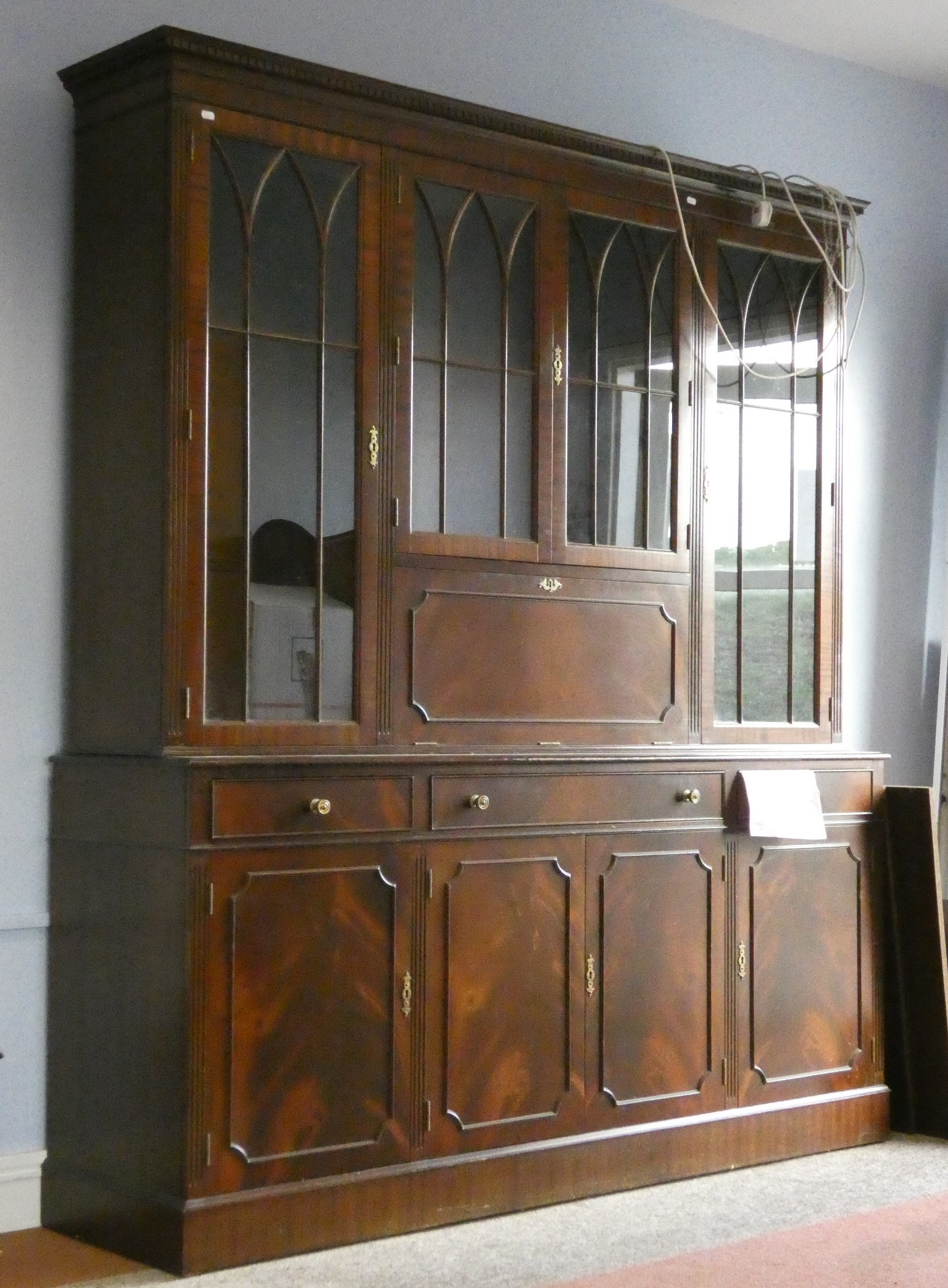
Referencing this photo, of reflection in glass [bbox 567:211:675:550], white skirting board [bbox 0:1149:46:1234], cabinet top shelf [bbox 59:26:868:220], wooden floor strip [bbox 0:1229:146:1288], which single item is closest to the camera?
wooden floor strip [bbox 0:1229:146:1288]

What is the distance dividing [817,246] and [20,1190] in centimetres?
259

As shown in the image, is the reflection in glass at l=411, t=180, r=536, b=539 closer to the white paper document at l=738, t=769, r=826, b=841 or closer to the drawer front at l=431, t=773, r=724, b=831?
the drawer front at l=431, t=773, r=724, b=831

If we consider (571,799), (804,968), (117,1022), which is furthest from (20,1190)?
(804,968)

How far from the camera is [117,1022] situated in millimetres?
2924

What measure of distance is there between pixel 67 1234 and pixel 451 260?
6.27 ft

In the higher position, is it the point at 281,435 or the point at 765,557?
the point at 281,435

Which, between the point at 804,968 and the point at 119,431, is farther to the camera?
the point at 804,968

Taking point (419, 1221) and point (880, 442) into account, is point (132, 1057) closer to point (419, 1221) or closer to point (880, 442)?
point (419, 1221)

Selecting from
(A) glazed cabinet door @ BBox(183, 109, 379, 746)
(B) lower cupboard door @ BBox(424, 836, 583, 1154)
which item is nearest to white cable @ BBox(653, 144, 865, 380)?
(A) glazed cabinet door @ BBox(183, 109, 379, 746)

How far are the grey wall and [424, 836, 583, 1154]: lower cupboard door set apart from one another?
73cm

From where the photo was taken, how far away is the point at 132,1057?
2881 millimetres

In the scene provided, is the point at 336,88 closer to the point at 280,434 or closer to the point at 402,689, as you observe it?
the point at 280,434

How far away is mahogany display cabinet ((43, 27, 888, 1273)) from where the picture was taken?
2.88 meters

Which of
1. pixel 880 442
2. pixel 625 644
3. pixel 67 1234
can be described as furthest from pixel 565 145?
pixel 67 1234
